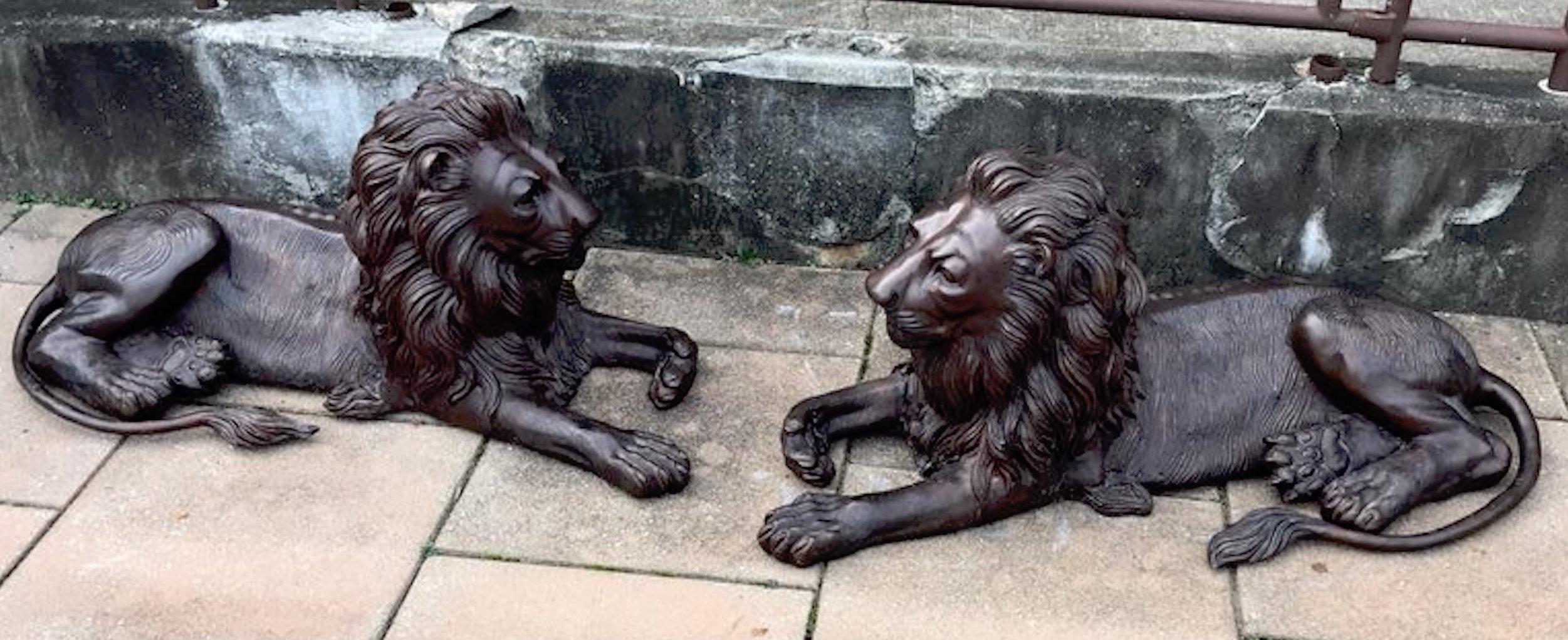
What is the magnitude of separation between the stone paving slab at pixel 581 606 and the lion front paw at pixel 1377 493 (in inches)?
50.6

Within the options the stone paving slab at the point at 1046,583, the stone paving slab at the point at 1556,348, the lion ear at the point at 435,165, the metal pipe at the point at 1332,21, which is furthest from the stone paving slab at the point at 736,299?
the stone paving slab at the point at 1556,348

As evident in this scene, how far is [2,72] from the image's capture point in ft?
15.7

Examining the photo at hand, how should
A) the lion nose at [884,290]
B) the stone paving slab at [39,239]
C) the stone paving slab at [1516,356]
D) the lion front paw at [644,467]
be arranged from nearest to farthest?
1. the lion nose at [884,290]
2. the lion front paw at [644,467]
3. the stone paving slab at [1516,356]
4. the stone paving slab at [39,239]

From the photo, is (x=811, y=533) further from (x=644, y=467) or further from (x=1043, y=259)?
(x=1043, y=259)

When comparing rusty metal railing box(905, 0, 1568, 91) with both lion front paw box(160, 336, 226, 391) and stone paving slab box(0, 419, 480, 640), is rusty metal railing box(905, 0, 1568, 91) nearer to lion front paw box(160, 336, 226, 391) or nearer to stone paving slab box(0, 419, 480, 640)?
stone paving slab box(0, 419, 480, 640)

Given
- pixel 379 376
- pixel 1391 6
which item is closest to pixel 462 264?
pixel 379 376

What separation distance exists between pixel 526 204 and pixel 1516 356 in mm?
2828

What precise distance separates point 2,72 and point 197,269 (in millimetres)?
1279

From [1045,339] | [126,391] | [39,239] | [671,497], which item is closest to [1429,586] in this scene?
[1045,339]

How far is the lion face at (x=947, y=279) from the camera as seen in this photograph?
335cm

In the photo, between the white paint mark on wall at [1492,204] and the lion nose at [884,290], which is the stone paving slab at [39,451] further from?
the white paint mark on wall at [1492,204]

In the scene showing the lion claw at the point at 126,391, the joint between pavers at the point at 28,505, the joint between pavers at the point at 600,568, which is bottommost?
the joint between pavers at the point at 600,568

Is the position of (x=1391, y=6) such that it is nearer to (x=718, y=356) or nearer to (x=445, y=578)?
(x=718, y=356)

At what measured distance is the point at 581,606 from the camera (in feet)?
11.5
